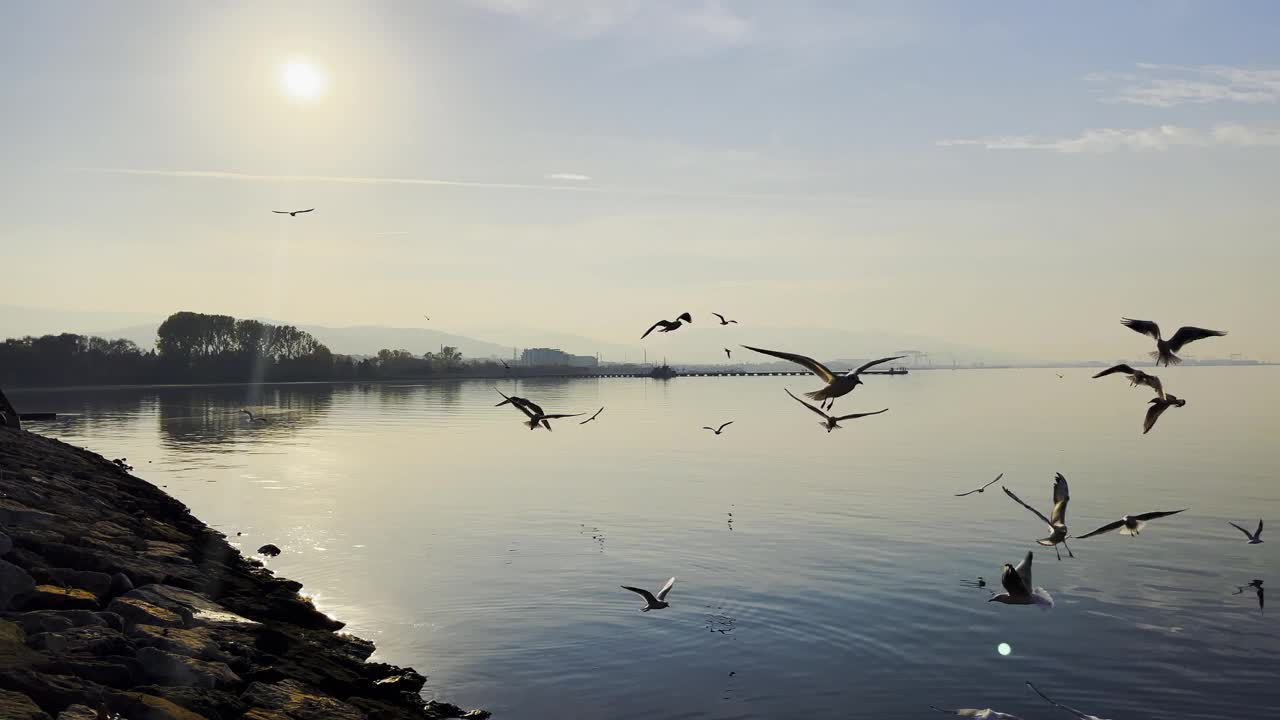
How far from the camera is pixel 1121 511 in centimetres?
4469

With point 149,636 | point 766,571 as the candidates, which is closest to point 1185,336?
point 149,636

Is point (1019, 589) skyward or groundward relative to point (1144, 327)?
groundward

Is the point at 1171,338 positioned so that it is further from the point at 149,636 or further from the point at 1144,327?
the point at 149,636

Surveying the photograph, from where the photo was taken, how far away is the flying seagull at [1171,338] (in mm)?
13266

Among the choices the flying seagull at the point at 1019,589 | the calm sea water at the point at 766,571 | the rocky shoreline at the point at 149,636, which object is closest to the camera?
the rocky shoreline at the point at 149,636

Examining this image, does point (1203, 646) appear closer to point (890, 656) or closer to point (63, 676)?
point (890, 656)

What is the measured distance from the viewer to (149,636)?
15.1 metres

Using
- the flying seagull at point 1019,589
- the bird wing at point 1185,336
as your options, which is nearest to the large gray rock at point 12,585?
the flying seagull at point 1019,589

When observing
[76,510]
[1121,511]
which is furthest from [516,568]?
[1121,511]

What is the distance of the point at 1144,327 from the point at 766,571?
18.6m

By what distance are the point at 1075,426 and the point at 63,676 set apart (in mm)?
107933

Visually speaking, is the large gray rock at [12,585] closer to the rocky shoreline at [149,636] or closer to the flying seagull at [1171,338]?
the rocky shoreline at [149,636]

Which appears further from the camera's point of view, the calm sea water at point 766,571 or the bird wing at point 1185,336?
the calm sea water at point 766,571

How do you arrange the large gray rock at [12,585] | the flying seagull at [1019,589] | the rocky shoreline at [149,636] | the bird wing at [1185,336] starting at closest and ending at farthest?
the rocky shoreline at [149,636] < the flying seagull at [1019,589] < the bird wing at [1185,336] < the large gray rock at [12,585]
